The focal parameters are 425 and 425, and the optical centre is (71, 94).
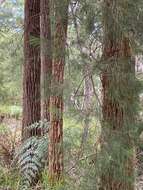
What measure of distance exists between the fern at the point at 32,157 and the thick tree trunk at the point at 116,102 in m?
2.08

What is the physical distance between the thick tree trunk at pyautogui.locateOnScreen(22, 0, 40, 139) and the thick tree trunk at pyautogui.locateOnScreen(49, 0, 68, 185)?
164cm

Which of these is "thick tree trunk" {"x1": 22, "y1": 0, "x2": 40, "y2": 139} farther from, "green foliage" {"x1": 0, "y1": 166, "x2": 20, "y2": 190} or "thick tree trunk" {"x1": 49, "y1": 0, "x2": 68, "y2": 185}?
"thick tree trunk" {"x1": 49, "y1": 0, "x2": 68, "y2": 185}

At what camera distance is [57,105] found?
515cm

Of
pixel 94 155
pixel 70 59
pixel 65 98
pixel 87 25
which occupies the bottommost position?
pixel 94 155

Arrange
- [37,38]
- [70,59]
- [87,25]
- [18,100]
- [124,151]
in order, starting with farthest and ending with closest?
[18,100] → [37,38] → [70,59] → [87,25] → [124,151]

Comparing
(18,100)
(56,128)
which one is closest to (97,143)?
(56,128)

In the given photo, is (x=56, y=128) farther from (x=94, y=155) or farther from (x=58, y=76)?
(x=94, y=155)

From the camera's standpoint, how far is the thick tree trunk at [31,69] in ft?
22.9

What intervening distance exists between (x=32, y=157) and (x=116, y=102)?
2.58m

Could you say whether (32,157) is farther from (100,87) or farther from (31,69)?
(100,87)

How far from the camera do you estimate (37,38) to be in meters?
6.57

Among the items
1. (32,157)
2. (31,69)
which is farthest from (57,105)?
(31,69)

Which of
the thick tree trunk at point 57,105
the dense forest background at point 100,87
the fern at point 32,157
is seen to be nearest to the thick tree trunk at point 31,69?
the fern at point 32,157

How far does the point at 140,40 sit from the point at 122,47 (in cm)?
20
